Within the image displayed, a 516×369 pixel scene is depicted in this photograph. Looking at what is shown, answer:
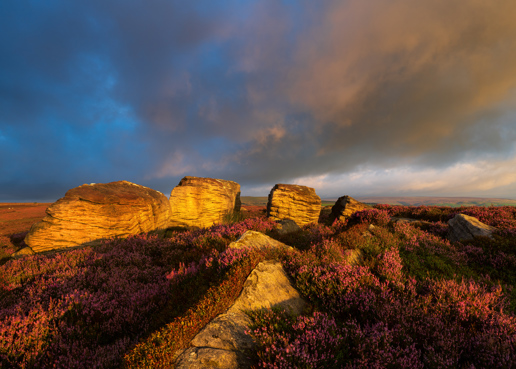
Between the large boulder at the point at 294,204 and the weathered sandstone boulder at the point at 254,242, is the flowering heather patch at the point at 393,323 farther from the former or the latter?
the large boulder at the point at 294,204

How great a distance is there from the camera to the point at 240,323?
3.62m

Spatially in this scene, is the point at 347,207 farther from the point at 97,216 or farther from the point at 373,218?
the point at 97,216

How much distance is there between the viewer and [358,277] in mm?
4832

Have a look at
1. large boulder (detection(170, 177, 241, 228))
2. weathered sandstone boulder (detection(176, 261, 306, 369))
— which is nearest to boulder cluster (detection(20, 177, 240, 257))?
large boulder (detection(170, 177, 241, 228))

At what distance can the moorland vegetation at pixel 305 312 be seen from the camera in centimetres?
317

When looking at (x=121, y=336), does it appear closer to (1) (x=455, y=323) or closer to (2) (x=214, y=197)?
(1) (x=455, y=323)

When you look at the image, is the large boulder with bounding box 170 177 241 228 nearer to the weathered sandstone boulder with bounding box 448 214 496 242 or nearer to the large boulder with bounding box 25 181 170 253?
the large boulder with bounding box 25 181 170 253

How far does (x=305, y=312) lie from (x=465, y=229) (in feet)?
31.9

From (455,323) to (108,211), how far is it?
16021 millimetres

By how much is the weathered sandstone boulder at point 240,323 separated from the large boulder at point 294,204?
17746 millimetres

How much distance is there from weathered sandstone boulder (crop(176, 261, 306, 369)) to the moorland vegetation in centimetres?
18

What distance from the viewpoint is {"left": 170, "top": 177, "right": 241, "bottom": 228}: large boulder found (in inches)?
832

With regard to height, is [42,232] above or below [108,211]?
below

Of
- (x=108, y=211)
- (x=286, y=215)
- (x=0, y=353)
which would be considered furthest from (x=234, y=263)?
(x=286, y=215)
